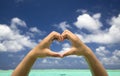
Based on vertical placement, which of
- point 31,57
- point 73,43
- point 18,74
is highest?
point 73,43

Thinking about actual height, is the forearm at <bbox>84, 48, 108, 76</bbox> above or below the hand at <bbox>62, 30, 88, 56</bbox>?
below

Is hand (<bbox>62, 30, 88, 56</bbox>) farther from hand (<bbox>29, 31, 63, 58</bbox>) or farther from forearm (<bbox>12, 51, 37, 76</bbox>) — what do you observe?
forearm (<bbox>12, 51, 37, 76</bbox>)

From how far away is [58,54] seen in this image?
2.47 meters

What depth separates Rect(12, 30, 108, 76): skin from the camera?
7.57 feet

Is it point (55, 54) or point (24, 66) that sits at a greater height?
point (55, 54)

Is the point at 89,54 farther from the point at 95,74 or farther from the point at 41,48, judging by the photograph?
the point at 41,48

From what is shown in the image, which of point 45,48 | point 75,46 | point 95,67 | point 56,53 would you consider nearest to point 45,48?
point 45,48

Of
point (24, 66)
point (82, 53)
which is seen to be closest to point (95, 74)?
point (82, 53)

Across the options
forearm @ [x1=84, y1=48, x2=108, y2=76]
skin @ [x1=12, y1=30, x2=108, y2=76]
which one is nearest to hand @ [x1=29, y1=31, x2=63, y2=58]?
skin @ [x1=12, y1=30, x2=108, y2=76]

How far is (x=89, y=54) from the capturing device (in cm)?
238

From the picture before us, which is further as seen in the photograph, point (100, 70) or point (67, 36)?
point (67, 36)

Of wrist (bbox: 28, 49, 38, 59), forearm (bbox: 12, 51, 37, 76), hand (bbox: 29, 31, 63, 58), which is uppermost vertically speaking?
hand (bbox: 29, 31, 63, 58)

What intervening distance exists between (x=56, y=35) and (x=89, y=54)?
1.22 ft

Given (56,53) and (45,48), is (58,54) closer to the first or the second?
(56,53)
